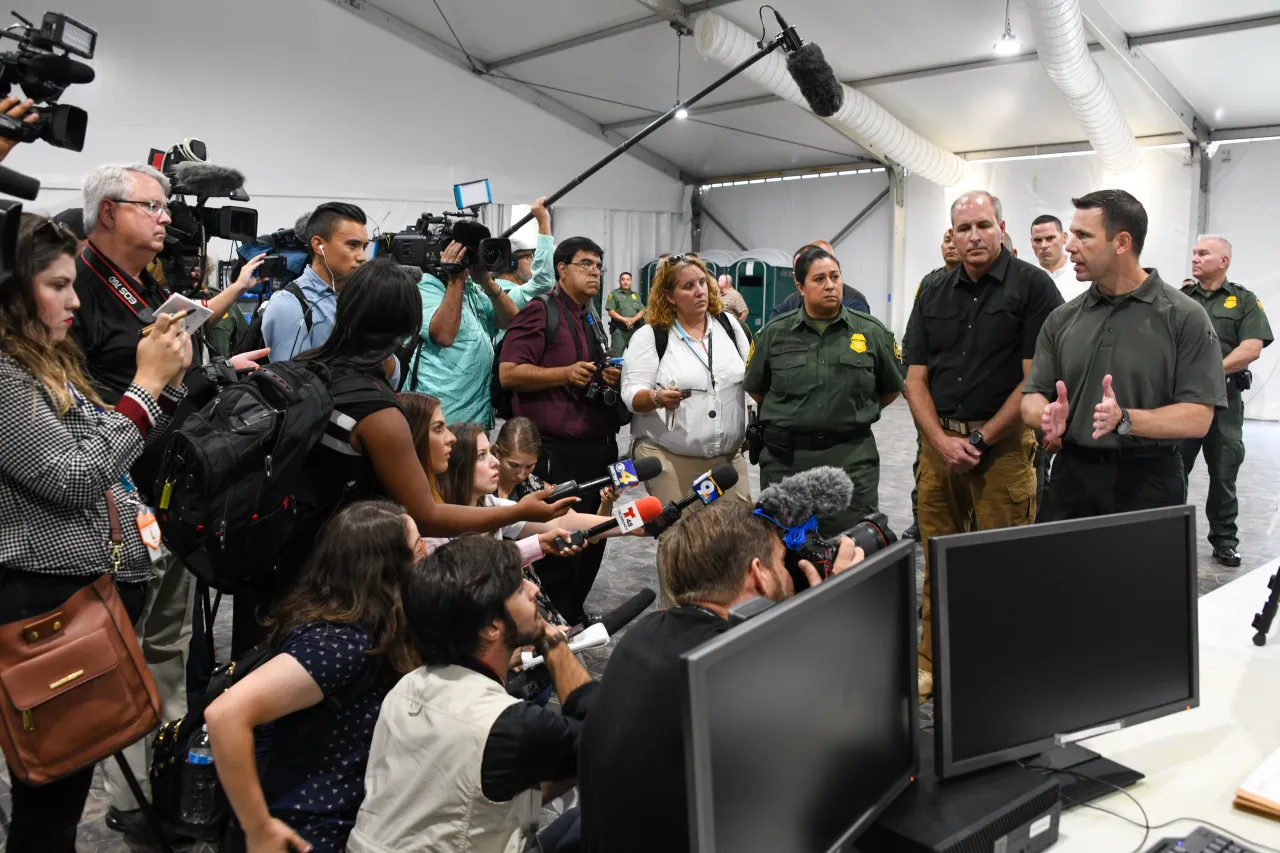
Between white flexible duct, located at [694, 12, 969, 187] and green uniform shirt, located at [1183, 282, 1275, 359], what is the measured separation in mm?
3707

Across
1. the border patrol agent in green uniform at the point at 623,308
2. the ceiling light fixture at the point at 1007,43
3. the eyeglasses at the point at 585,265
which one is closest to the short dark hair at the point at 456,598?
the eyeglasses at the point at 585,265

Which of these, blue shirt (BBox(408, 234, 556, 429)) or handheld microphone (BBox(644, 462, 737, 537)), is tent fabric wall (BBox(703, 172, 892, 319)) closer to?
blue shirt (BBox(408, 234, 556, 429))

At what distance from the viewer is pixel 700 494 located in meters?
2.35

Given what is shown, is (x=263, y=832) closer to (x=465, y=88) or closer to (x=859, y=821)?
(x=859, y=821)

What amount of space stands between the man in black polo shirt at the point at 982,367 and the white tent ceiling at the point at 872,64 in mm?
5362

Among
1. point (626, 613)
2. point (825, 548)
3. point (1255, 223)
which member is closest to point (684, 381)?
point (626, 613)

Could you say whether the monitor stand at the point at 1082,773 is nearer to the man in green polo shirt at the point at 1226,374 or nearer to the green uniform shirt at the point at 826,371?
the green uniform shirt at the point at 826,371

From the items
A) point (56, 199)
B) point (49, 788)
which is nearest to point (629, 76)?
point (56, 199)

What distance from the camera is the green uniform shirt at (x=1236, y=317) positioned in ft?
15.2

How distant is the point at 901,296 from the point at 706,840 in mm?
12171

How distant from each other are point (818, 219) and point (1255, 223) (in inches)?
214

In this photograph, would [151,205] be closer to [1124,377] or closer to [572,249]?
[572,249]

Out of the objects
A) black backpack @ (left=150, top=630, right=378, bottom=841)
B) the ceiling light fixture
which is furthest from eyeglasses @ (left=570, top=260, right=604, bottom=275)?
the ceiling light fixture

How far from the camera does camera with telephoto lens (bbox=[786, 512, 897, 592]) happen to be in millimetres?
1615
